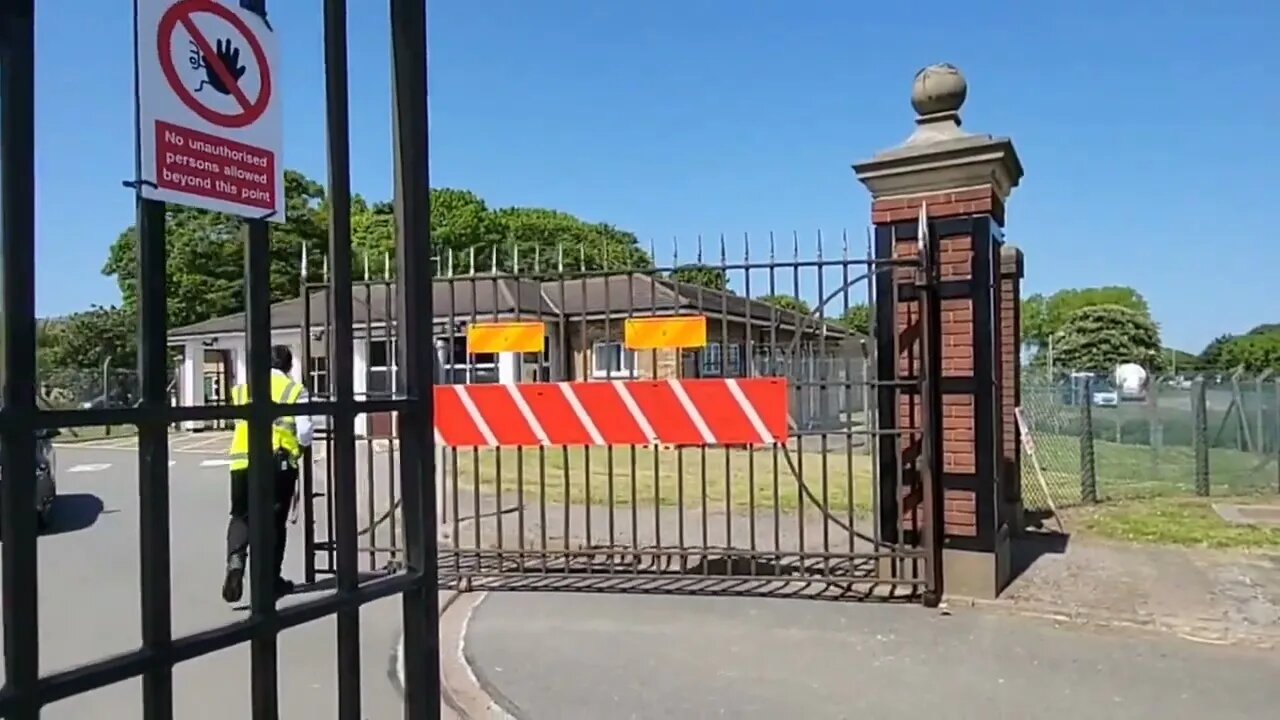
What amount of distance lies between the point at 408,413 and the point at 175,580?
688cm

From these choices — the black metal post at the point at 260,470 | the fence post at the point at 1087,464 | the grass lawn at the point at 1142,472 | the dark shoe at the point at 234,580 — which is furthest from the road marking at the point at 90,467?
the black metal post at the point at 260,470

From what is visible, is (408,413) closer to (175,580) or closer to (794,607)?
(794,607)

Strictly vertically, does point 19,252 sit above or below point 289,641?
above

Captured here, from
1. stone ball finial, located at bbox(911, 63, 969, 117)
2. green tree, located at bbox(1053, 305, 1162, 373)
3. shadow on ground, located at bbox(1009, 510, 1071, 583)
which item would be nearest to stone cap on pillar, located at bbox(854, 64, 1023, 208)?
stone ball finial, located at bbox(911, 63, 969, 117)

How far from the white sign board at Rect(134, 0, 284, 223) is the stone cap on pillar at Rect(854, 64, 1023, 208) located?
5510 millimetres

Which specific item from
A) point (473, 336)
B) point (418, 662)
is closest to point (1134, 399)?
point (473, 336)

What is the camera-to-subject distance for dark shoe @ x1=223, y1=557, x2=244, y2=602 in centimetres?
731

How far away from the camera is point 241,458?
685cm

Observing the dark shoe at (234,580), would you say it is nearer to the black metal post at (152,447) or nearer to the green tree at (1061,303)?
the black metal post at (152,447)

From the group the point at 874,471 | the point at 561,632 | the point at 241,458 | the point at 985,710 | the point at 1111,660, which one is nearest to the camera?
the point at 985,710

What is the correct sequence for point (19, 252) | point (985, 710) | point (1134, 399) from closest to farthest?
point (19, 252) < point (985, 710) < point (1134, 399)

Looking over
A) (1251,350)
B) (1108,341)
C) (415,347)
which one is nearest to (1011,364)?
(415,347)

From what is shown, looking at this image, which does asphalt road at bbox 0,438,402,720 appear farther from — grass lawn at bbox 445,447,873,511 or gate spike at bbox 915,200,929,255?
gate spike at bbox 915,200,929,255

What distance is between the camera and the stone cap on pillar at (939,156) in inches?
273
